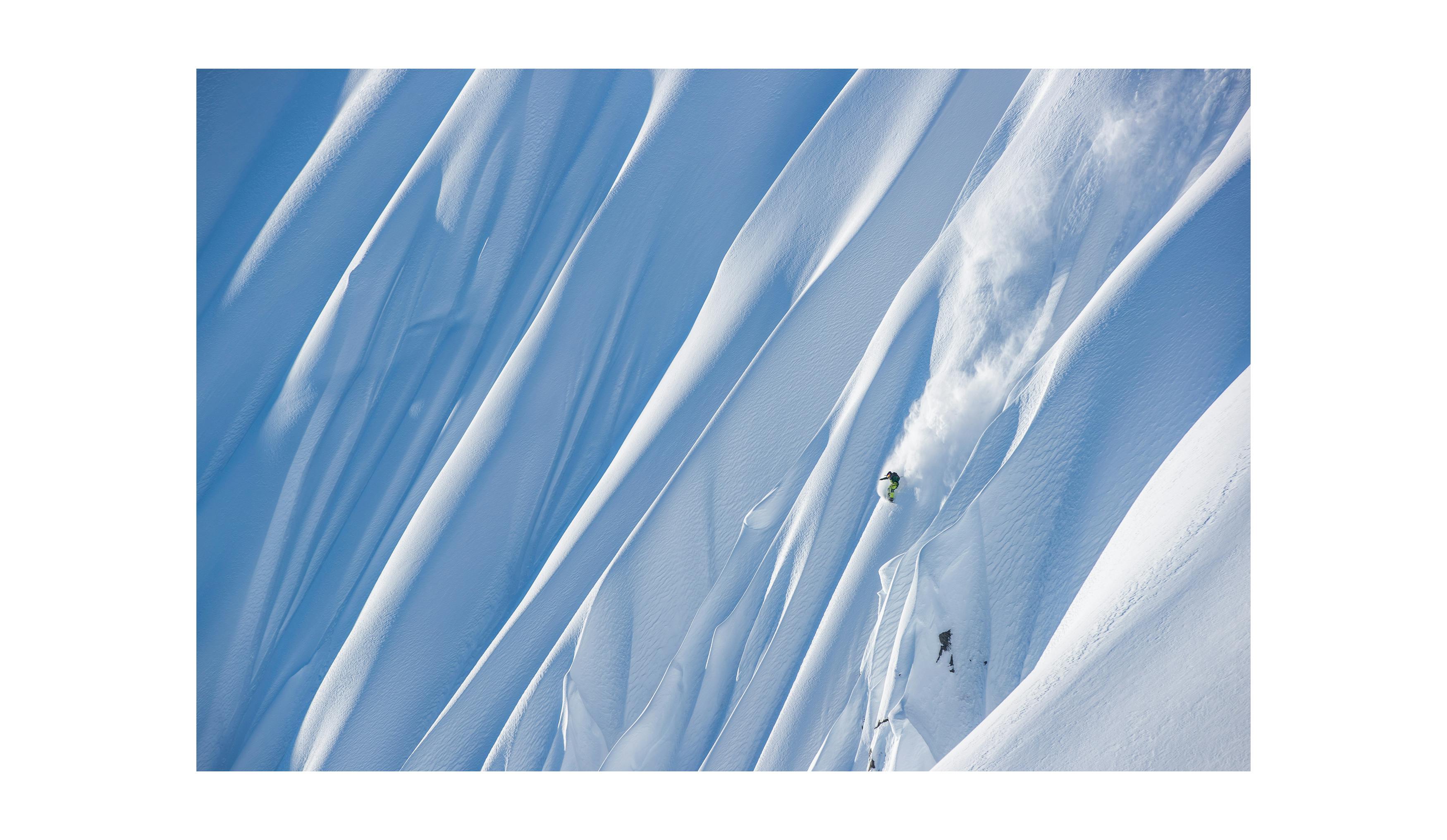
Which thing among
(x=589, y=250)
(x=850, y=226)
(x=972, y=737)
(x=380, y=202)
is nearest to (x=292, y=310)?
(x=380, y=202)

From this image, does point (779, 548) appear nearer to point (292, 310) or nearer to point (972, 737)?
point (972, 737)

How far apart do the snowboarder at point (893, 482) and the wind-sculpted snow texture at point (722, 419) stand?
60mm

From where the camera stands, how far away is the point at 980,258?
3.63 metres

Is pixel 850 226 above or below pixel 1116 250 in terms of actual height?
above

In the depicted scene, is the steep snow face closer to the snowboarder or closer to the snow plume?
the snow plume

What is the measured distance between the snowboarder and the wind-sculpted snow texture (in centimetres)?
6

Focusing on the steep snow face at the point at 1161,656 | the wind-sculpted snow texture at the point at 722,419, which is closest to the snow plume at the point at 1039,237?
the wind-sculpted snow texture at the point at 722,419

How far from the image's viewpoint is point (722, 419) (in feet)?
12.5

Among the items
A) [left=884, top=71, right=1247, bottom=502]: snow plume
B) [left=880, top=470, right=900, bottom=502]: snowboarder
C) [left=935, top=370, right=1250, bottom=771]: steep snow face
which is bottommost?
[left=935, top=370, right=1250, bottom=771]: steep snow face

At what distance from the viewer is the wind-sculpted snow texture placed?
3.31m

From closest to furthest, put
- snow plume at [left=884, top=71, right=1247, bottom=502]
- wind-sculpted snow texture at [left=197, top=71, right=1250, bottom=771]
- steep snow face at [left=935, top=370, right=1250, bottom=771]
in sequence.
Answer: steep snow face at [left=935, top=370, right=1250, bottom=771], wind-sculpted snow texture at [left=197, top=71, right=1250, bottom=771], snow plume at [left=884, top=71, right=1247, bottom=502]

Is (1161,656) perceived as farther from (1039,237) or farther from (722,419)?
(722,419)

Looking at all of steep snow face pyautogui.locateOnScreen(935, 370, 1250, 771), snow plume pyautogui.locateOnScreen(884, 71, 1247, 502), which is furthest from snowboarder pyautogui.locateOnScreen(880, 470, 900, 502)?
steep snow face pyautogui.locateOnScreen(935, 370, 1250, 771)
